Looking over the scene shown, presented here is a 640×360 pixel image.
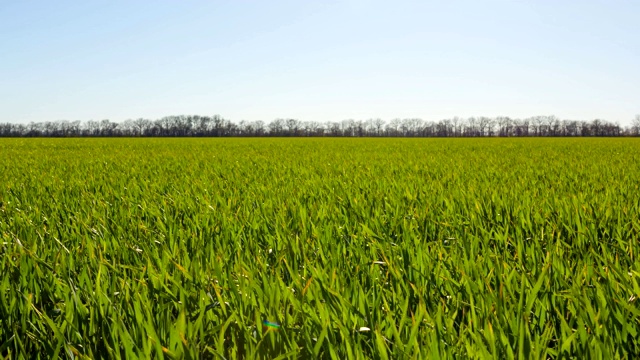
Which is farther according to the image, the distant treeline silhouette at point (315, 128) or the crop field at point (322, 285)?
the distant treeline silhouette at point (315, 128)

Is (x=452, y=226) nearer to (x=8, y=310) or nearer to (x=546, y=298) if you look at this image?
(x=546, y=298)

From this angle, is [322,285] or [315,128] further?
[315,128]

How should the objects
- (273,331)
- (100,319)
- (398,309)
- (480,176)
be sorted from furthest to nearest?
1. (480,176)
2. (398,309)
3. (100,319)
4. (273,331)

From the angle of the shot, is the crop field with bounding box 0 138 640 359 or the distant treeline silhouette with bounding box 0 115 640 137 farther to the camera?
the distant treeline silhouette with bounding box 0 115 640 137

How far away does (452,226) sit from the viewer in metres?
2.76

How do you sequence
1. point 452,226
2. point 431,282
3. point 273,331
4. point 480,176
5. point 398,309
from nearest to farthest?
point 273,331
point 398,309
point 431,282
point 452,226
point 480,176

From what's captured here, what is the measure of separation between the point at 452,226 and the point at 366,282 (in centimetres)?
113

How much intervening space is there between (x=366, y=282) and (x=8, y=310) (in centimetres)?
117

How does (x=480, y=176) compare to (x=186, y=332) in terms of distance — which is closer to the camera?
(x=186, y=332)

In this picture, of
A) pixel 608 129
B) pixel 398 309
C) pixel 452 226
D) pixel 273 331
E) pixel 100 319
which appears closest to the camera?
pixel 273 331

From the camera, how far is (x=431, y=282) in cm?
169

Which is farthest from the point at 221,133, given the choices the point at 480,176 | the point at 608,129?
the point at 480,176

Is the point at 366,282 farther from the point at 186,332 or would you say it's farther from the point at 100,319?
the point at 100,319

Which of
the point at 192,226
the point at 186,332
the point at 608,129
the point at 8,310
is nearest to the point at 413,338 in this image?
the point at 186,332
